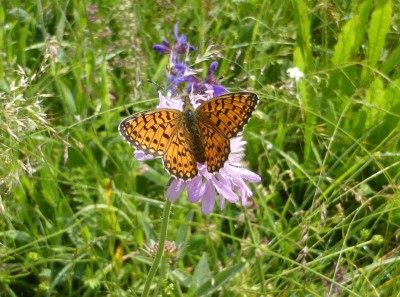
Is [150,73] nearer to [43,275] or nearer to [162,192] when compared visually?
[162,192]

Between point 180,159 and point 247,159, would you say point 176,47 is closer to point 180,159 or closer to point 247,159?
point 247,159

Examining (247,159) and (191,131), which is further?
(247,159)

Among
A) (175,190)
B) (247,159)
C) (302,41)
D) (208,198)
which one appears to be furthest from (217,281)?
(302,41)

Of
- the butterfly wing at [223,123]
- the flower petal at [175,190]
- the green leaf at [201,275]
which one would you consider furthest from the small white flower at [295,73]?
the flower petal at [175,190]

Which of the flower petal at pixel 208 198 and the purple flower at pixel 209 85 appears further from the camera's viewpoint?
the purple flower at pixel 209 85

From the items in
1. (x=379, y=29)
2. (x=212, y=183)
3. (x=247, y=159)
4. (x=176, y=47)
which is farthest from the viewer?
(x=379, y=29)

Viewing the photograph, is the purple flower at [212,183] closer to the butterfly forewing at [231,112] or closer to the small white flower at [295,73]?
the butterfly forewing at [231,112]

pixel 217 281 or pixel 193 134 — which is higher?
pixel 193 134

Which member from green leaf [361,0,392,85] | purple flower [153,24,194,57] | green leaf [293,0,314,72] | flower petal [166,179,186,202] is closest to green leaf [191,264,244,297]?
flower petal [166,179,186,202]
